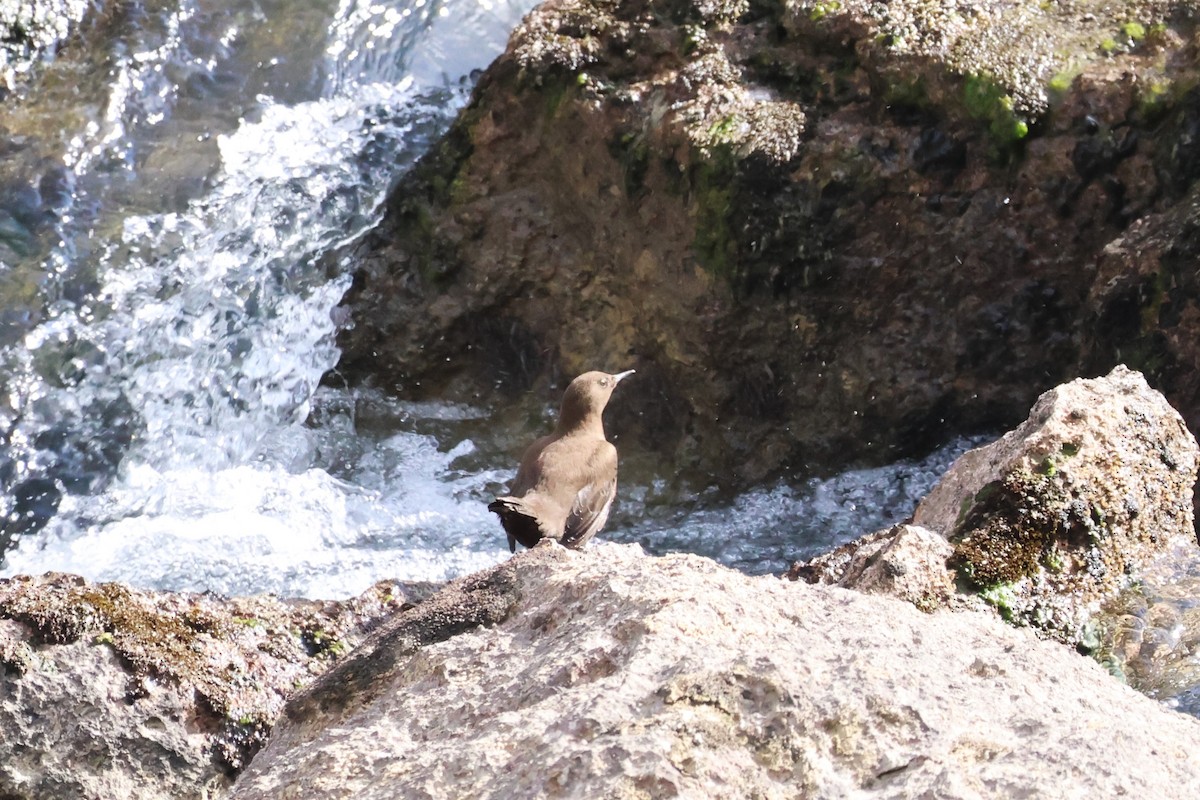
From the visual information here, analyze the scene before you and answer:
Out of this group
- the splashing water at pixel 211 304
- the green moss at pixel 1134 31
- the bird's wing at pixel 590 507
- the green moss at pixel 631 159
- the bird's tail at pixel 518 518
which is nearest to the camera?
the bird's tail at pixel 518 518

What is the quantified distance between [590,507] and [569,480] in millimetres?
192

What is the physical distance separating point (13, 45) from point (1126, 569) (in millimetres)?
9034

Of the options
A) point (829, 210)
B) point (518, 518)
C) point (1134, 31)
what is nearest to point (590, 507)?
point (518, 518)

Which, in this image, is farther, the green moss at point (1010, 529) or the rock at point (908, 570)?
the green moss at point (1010, 529)

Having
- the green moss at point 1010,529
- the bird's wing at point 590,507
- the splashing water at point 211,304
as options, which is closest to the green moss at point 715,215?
the bird's wing at point 590,507

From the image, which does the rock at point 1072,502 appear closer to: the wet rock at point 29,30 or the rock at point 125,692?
the rock at point 125,692

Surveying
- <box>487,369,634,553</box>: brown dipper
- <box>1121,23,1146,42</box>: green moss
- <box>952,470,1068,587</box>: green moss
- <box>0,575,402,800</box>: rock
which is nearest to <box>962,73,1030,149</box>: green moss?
<box>1121,23,1146,42</box>: green moss

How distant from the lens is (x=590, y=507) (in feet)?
21.9

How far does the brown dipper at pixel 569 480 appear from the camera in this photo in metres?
6.20

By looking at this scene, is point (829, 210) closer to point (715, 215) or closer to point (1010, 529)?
point (715, 215)

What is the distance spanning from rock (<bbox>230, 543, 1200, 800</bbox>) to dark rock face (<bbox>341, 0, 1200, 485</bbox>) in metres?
4.14

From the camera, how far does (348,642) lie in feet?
14.5

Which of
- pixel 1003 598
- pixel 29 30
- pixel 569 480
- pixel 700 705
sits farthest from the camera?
pixel 29 30

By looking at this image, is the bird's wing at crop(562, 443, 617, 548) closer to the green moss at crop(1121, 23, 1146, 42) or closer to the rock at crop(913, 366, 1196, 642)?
the rock at crop(913, 366, 1196, 642)
